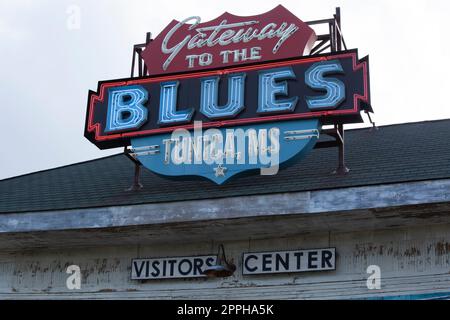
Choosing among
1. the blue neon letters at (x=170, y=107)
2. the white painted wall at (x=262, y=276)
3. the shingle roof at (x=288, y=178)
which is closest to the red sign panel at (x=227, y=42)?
the blue neon letters at (x=170, y=107)

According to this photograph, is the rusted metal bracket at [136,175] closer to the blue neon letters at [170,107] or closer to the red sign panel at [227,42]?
the blue neon letters at [170,107]

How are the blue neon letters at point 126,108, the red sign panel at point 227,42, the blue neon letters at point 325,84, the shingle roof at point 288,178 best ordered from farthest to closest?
the red sign panel at point 227,42
the blue neon letters at point 126,108
the blue neon letters at point 325,84
the shingle roof at point 288,178

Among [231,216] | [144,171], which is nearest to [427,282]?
[231,216]

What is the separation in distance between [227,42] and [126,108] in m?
2.49

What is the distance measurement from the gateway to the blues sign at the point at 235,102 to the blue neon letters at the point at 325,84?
0.06ft

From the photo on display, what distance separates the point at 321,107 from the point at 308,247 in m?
2.47

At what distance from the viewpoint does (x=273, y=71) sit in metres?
14.2

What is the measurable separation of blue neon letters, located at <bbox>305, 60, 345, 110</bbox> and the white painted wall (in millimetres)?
2368

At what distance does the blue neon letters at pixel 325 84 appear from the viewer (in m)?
13.4

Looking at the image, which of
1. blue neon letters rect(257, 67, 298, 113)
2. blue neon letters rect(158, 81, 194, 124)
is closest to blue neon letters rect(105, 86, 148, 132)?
blue neon letters rect(158, 81, 194, 124)

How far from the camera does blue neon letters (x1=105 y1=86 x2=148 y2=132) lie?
575 inches

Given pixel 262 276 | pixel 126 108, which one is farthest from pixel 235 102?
pixel 262 276

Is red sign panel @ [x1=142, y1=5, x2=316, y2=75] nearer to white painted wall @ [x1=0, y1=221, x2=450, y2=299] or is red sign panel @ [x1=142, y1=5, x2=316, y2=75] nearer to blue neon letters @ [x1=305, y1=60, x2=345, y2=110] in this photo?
blue neon letters @ [x1=305, y1=60, x2=345, y2=110]
